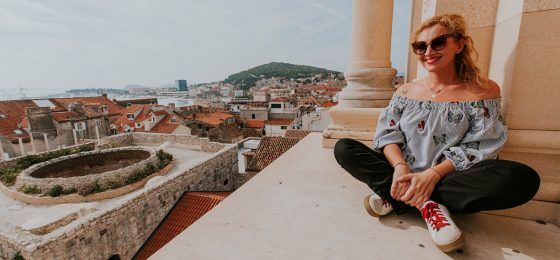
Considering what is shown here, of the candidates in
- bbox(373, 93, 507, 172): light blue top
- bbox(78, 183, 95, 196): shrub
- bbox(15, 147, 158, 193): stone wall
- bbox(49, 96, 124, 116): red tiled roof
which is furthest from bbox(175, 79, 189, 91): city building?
bbox(373, 93, 507, 172): light blue top

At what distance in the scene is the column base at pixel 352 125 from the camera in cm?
333

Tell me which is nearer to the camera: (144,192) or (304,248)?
(304,248)

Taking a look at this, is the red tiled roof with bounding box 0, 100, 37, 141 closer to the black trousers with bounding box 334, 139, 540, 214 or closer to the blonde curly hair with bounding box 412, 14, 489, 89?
the black trousers with bounding box 334, 139, 540, 214

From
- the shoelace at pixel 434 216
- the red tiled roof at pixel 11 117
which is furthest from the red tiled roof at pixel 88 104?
the shoelace at pixel 434 216

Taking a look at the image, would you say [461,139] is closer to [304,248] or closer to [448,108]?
[448,108]

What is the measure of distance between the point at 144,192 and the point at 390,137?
8.46 m

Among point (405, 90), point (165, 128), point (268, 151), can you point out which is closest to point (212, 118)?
point (165, 128)

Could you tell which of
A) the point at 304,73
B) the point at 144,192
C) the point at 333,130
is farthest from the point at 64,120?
the point at 304,73

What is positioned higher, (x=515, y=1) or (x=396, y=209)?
(x=515, y=1)

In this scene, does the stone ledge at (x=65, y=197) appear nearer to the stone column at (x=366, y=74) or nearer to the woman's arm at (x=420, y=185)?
the stone column at (x=366, y=74)

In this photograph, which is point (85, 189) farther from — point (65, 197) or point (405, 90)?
point (405, 90)

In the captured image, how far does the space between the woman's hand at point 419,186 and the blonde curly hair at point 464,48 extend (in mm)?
729

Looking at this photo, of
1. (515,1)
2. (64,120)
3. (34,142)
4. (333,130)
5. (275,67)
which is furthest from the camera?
(275,67)

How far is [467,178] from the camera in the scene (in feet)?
4.70
